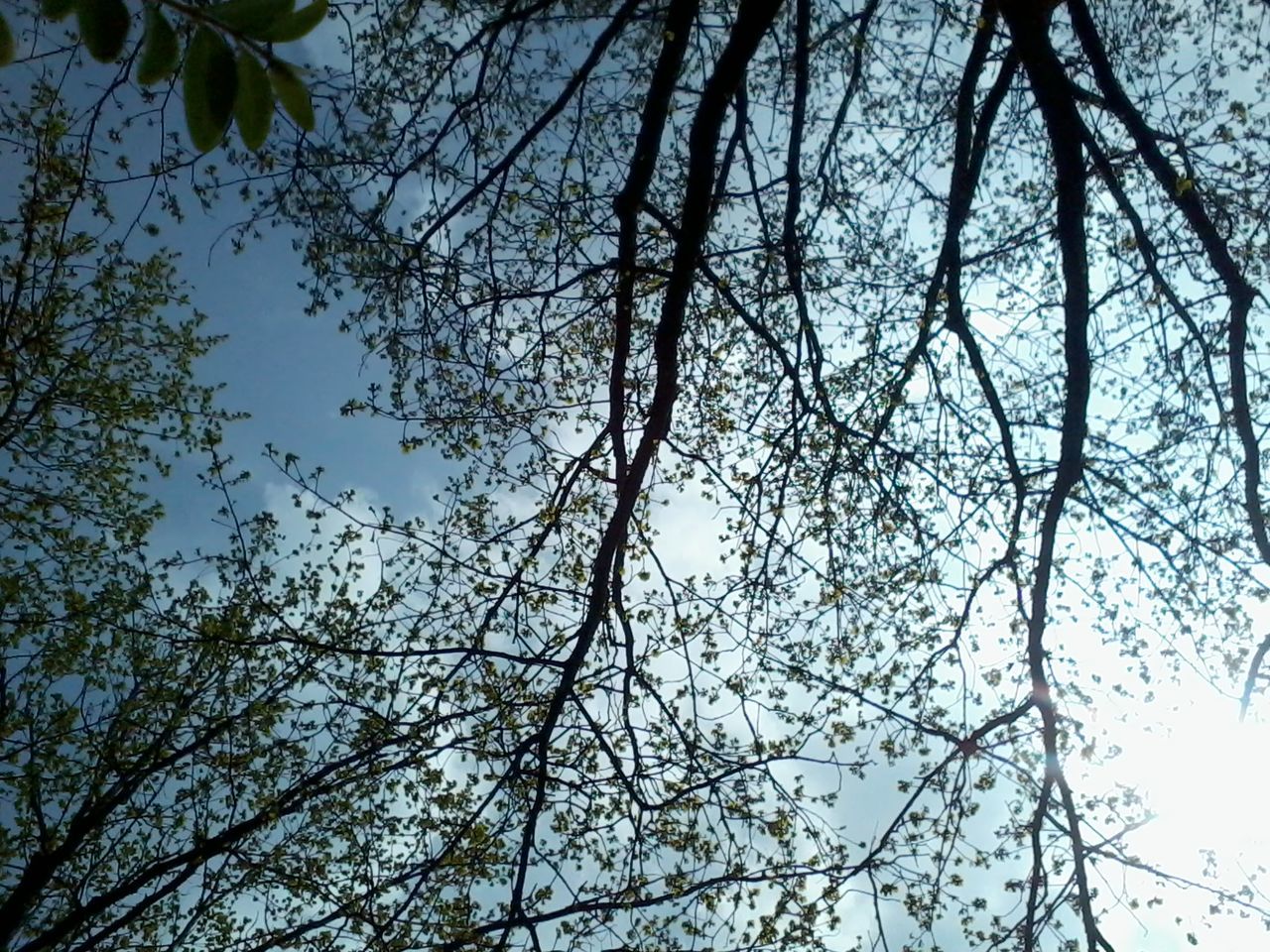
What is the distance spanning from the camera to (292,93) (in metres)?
1.21

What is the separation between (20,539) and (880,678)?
8.23m

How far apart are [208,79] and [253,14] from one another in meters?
0.11

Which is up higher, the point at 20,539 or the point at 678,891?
the point at 20,539

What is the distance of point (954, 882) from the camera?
241 inches

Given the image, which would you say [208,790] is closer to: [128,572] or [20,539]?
[128,572]

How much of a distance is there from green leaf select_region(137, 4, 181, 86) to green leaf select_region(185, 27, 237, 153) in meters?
0.07

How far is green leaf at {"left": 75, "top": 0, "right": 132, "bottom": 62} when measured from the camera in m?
1.19

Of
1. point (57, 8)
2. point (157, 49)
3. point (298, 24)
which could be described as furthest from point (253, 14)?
point (57, 8)

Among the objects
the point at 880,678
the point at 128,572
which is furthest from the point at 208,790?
the point at 880,678

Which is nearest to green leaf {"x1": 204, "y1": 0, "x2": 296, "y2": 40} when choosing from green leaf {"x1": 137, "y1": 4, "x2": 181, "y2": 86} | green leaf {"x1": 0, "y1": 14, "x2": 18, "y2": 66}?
green leaf {"x1": 137, "y1": 4, "x2": 181, "y2": 86}

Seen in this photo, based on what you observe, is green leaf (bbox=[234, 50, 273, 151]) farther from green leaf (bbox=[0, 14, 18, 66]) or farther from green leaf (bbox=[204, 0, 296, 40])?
green leaf (bbox=[0, 14, 18, 66])

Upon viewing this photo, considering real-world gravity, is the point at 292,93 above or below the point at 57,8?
below

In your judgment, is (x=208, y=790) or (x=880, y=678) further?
(x=208, y=790)

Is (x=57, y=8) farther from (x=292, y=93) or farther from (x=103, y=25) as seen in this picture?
(x=292, y=93)
